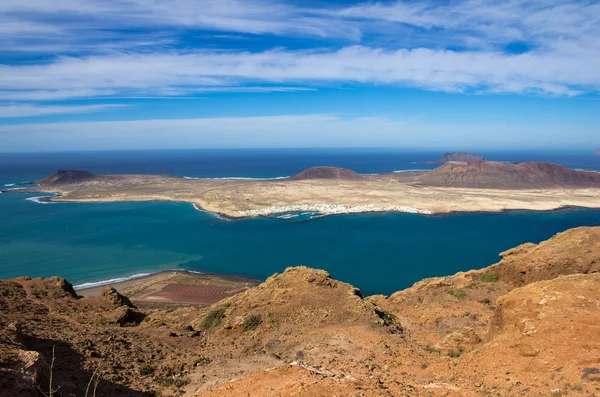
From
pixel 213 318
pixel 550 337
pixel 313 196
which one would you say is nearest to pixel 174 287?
pixel 213 318

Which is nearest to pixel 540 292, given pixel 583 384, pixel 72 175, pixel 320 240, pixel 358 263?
pixel 583 384

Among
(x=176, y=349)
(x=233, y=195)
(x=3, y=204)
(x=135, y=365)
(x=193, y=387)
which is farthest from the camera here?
(x=233, y=195)

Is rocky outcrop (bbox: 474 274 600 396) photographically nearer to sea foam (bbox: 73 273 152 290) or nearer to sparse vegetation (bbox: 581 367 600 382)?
sparse vegetation (bbox: 581 367 600 382)

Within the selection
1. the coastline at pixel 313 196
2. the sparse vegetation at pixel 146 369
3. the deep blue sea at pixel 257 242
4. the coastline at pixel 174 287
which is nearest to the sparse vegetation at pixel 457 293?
the deep blue sea at pixel 257 242

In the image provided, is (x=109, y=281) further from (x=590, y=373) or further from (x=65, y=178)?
(x=65, y=178)

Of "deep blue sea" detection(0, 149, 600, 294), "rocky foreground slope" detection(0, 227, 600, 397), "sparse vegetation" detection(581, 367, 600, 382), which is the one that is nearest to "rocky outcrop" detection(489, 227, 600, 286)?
"rocky foreground slope" detection(0, 227, 600, 397)

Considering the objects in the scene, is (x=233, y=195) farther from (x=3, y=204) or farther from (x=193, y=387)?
(x=193, y=387)

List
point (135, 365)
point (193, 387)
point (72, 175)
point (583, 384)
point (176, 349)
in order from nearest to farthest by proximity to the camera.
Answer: point (583, 384)
point (193, 387)
point (135, 365)
point (176, 349)
point (72, 175)
